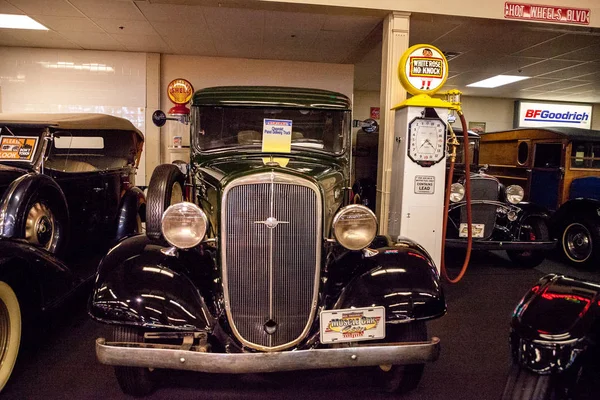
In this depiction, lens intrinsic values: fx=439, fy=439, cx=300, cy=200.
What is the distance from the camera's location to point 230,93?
10.6ft

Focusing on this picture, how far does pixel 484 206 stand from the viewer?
5109 millimetres

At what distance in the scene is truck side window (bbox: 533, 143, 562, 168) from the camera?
20.8 feet

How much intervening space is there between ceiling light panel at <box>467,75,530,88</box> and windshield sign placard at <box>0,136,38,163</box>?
9.62m

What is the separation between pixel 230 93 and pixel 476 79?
880cm

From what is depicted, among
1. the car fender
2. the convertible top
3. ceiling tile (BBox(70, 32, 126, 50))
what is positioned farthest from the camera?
ceiling tile (BBox(70, 32, 126, 50))

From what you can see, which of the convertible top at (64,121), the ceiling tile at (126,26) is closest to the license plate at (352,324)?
the convertible top at (64,121)

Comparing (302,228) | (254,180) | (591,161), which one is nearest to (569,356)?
(302,228)

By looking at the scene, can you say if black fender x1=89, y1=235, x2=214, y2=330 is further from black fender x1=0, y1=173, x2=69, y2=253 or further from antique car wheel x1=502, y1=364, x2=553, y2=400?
antique car wheel x1=502, y1=364, x2=553, y2=400

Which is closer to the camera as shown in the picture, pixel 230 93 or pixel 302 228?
pixel 302 228

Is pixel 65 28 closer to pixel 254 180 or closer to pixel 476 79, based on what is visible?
pixel 254 180

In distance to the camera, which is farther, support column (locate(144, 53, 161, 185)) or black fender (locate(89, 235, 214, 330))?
support column (locate(144, 53, 161, 185))

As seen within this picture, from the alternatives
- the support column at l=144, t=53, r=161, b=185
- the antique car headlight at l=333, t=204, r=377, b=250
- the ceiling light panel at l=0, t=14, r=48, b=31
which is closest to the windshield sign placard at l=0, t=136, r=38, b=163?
the antique car headlight at l=333, t=204, r=377, b=250

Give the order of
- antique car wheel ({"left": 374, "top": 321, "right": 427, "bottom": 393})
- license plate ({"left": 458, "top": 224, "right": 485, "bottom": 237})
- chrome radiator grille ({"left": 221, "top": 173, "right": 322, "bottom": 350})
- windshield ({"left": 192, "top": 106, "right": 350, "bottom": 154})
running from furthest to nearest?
license plate ({"left": 458, "top": 224, "right": 485, "bottom": 237}) → windshield ({"left": 192, "top": 106, "right": 350, "bottom": 154}) → antique car wheel ({"left": 374, "top": 321, "right": 427, "bottom": 393}) → chrome radiator grille ({"left": 221, "top": 173, "right": 322, "bottom": 350})

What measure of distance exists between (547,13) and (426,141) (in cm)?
312
